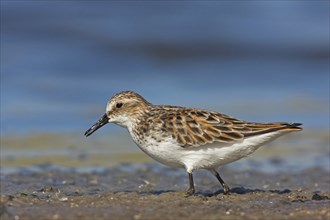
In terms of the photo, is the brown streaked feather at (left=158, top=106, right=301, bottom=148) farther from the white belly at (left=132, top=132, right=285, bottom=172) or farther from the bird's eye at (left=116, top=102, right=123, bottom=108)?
the bird's eye at (left=116, top=102, right=123, bottom=108)

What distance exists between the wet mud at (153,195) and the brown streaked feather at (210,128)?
1.86 ft

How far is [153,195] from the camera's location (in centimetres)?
873

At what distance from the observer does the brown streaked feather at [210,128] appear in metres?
8.70

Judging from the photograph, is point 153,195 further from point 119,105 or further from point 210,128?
point 119,105

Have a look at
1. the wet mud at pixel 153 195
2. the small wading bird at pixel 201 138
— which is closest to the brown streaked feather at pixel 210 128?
the small wading bird at pixel 201 138

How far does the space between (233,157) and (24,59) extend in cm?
1173

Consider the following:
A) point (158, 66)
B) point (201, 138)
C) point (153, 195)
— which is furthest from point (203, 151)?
point (158, 66)

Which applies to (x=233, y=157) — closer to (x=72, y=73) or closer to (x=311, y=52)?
(x=72, y=73)

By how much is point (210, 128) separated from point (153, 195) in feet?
2.89

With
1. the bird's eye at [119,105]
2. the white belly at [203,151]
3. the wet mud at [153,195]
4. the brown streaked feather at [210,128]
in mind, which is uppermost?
the bird's eye at [119,105]

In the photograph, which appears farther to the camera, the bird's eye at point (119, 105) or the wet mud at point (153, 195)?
the bird's eye at point (119, 105)

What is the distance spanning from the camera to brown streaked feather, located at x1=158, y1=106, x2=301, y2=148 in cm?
870

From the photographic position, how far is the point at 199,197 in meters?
8.60

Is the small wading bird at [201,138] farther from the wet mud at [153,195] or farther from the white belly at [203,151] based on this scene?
the wet mud at [153,195]
